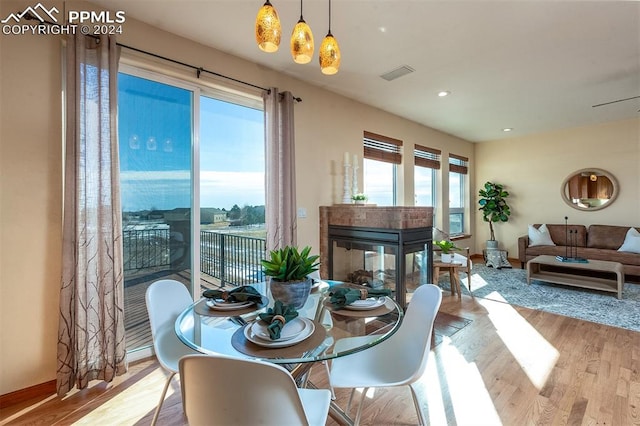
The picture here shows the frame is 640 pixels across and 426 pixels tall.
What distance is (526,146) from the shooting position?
20.1 feet

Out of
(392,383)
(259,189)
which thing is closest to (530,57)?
(259,189)

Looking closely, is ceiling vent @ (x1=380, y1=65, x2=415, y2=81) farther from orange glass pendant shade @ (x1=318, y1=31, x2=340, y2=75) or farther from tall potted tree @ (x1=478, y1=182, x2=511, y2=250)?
tall potted tree @ (x1=478, y1=182, x2=511, y2=250)

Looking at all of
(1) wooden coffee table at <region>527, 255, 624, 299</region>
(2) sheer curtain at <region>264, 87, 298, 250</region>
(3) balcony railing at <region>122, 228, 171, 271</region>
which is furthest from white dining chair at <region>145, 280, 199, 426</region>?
(1) wooden coffee table at <region>527, 255, 624, 299</region>

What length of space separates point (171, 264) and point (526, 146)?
6.85 m

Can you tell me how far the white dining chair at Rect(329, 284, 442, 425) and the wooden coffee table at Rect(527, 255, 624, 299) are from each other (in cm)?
379

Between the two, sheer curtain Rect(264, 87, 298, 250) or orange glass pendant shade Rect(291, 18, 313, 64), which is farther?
sheer curtain Rect(264, 87, 298, 250)

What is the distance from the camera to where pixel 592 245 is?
5133mm

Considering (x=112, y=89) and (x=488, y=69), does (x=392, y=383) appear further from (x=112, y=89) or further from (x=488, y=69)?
(x=488, y=69)

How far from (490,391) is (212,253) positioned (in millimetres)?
2508

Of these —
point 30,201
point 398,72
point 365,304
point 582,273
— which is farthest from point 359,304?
point 582,273

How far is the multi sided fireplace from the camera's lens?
2.91 meters

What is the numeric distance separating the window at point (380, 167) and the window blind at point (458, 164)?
1954 millimetres

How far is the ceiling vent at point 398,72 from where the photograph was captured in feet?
10.2

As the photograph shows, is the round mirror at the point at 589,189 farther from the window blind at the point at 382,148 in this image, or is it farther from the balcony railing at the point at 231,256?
the balcony railing at the point at 231,256
